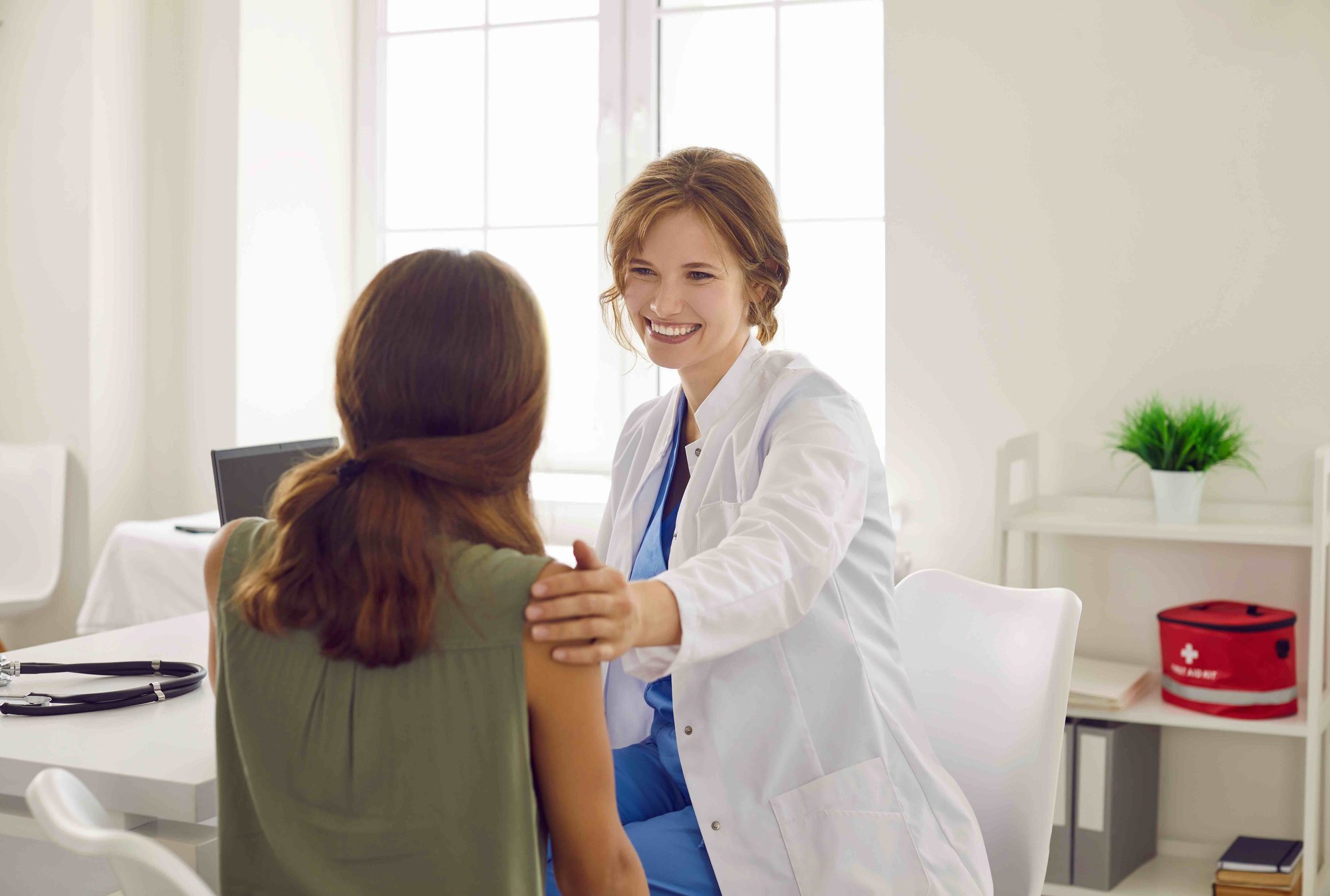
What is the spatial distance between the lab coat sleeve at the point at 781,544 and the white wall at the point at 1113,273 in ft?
5.31

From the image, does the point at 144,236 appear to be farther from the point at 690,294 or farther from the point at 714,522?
the point at 714,522

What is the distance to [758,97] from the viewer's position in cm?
350

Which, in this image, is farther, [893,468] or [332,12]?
[332,12]

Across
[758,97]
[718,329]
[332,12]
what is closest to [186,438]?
[332,12]

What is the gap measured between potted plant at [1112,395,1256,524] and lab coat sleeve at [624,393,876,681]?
1.43m

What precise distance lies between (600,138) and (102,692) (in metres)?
2.53

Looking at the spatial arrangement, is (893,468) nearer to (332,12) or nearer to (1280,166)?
(1280,166)

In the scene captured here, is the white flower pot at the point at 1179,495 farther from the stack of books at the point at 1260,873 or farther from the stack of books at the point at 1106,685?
the stack of books at the point at 1260,873

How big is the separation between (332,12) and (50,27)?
82 centimetres

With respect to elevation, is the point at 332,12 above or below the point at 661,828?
above

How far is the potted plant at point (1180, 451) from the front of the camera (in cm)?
254

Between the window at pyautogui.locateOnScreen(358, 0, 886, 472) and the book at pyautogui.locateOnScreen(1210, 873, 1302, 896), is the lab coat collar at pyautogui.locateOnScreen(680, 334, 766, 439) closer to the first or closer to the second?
the book at pyautogui.locateOnScreen(1210, 873, 1302, 896)

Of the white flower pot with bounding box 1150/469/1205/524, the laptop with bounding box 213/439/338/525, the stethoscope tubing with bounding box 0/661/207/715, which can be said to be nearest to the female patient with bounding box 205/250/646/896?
the stethoscope tubing with bounding box 0/661/207/715

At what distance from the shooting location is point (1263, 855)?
249cm
